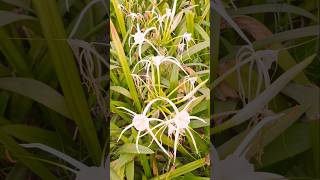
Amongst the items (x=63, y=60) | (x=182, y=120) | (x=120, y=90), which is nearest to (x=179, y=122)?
(x=182, y=120)

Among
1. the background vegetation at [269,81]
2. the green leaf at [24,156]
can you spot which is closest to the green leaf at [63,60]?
the green leaf at [24,156]

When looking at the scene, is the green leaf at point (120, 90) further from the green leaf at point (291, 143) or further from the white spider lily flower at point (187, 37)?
the green leaf at point (291, 143)

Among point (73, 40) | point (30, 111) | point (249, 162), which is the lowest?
point (249, 162)

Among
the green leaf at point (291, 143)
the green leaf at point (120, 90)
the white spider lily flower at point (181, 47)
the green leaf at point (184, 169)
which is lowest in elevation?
the green leaf at point (184, 169)

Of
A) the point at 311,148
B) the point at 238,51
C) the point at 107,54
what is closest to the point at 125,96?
the point at 107,54

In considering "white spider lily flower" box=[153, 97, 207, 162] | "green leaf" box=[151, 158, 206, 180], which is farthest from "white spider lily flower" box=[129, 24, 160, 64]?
"green leaf" box=[151, 158, 206, 180]

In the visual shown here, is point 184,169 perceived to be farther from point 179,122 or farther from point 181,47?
point 181,47

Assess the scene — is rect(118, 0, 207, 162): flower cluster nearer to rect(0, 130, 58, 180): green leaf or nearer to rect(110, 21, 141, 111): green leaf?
rect(110, 21, 141, 111): green leaf

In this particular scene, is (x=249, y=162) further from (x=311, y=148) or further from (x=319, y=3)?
(x=319, y=3)
